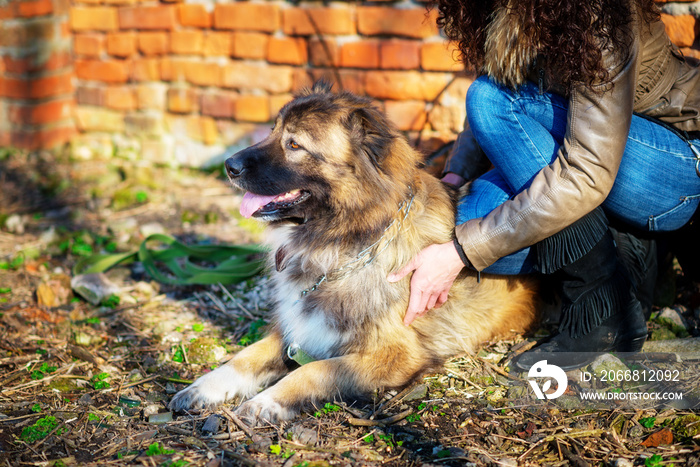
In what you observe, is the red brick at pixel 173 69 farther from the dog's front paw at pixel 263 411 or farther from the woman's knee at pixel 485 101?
the dog's front paw at pixel 263 411

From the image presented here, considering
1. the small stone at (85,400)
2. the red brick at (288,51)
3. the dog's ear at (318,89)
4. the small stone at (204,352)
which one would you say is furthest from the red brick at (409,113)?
the small stone at (85,400)

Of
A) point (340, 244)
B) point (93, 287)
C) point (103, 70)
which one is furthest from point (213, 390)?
point (103, 70)

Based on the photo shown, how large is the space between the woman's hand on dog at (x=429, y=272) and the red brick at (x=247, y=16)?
10.2ft

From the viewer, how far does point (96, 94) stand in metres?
5.88

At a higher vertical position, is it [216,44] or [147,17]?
[147,17]

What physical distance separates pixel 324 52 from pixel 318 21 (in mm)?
242

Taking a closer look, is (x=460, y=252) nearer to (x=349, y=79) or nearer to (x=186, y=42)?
(x=349, y=79)

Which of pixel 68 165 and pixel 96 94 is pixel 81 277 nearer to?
pixel 68 165

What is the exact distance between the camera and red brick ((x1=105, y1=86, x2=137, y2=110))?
5.71 m

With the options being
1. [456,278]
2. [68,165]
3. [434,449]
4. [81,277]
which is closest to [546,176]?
[456,278]

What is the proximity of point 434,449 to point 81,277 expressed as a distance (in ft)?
7.94

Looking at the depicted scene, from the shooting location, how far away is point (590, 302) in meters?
2.62

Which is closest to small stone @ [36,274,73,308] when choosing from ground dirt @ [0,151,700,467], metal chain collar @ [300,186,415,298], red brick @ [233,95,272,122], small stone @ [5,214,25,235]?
ground dirt @ [0,151,700,467]

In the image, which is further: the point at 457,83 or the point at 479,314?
the point at 457,83
